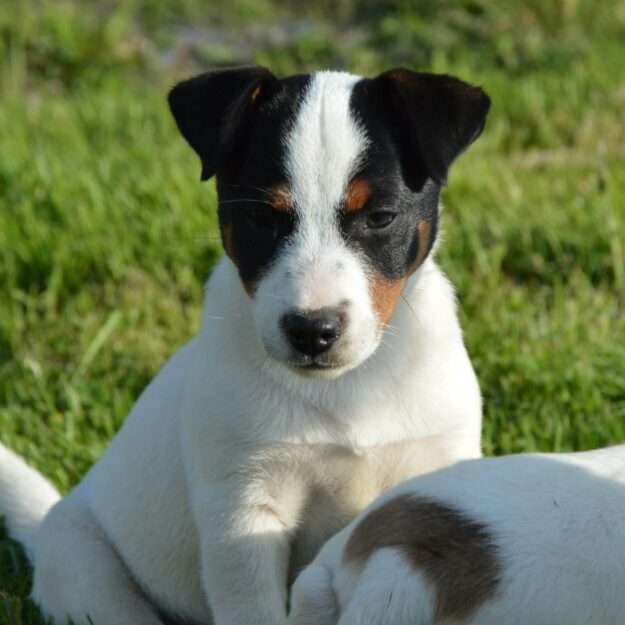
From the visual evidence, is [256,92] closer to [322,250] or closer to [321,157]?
[321,157]

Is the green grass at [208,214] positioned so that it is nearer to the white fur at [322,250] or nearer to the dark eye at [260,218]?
the white fur at [322,250]

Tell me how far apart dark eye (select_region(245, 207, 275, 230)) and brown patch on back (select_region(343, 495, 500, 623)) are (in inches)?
37.9

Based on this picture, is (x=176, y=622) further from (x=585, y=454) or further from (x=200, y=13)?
(x=200, y=13)

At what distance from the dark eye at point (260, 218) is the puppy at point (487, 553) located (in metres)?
0.92

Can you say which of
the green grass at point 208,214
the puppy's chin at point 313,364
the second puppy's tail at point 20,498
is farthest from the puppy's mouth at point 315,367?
the second puppy's tail at point 20,498

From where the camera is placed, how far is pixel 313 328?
12.1 ft

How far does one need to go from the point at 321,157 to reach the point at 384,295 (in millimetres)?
439

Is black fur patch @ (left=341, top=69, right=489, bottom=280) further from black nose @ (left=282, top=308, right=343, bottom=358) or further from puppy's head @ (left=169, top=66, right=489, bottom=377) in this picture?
black nose @ (left=282, top=308, right=343, bottom=358)

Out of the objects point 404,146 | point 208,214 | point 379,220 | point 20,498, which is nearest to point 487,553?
point 379,220

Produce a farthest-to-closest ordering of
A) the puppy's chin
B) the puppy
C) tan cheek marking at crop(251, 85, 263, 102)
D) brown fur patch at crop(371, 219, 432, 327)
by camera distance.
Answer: tan cheek marking at crop(251, 85, 263, 102) → brown fur patch at crop(371, 219, 432, 327) → the puppy's chin → the puppy

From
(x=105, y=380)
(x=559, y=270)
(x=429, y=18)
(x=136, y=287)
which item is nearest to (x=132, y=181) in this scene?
(x=136, y=287)

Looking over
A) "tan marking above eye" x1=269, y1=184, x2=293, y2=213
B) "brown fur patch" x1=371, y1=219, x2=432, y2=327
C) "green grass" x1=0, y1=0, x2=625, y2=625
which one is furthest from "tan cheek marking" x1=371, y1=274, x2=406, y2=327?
"green grass" x1=0, y1=0, x2=625, y2=625

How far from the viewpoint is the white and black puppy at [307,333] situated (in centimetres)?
381

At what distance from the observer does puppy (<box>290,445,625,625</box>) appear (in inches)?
116
